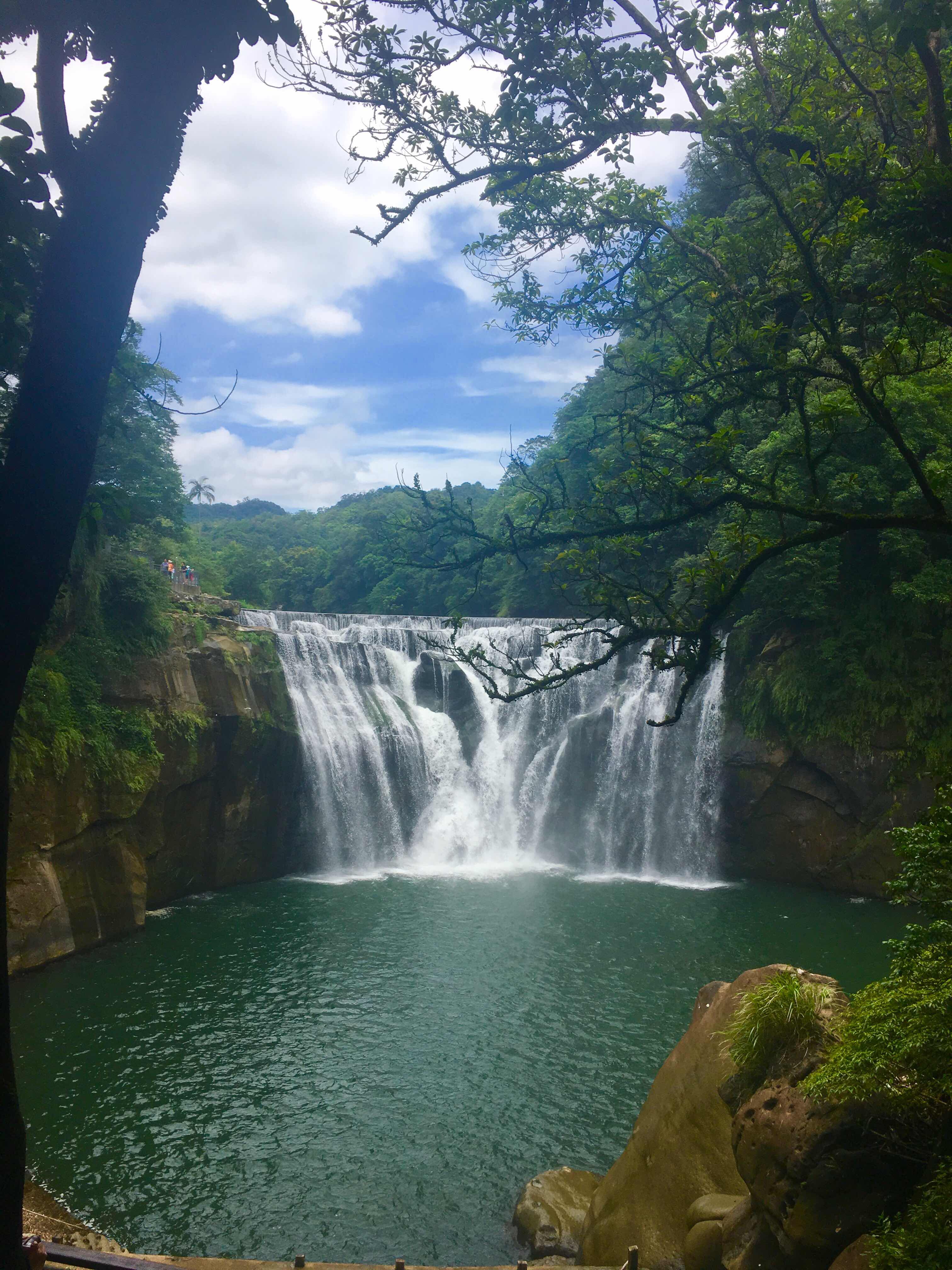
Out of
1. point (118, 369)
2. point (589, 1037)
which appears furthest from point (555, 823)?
point (118, 369)

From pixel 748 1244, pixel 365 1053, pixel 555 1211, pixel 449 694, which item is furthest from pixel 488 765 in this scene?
pixel 748 1244

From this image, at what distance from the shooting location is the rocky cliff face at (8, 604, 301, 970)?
39.8 ft

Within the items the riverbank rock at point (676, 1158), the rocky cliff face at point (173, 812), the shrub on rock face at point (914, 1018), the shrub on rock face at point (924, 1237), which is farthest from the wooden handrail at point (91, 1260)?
the rocky cliff face at point (173, 812)

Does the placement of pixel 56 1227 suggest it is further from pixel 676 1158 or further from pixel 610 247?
pixel 610 247

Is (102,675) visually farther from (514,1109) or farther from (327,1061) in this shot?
(514,1109)

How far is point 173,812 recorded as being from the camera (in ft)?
51.8

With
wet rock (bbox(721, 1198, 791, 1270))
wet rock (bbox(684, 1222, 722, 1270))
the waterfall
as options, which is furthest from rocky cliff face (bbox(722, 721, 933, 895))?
Answer: wet rock (bbox(721, 1198, 791, 1270))

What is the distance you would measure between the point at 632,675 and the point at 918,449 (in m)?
8.89

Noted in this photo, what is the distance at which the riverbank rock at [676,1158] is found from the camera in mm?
5254

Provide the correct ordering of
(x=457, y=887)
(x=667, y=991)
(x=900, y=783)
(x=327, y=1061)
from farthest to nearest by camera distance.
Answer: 1. (x=457, y=887)
2. (x=667, y=991)
3. (x=327, y=1061)
4. (x=900, y=783)

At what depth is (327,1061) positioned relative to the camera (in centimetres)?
921

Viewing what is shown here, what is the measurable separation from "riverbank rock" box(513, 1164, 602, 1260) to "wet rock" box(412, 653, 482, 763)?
15153 millimetres

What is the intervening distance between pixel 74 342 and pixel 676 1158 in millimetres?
5959

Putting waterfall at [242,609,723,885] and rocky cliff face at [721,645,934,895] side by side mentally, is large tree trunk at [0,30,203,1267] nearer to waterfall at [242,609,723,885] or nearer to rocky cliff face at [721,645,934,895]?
waterfall at [242,609,723,885]
